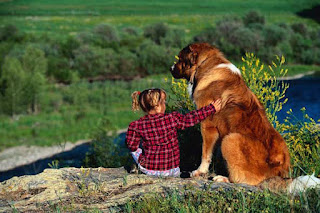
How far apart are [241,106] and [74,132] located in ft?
92.6

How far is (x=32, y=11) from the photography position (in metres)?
75.0

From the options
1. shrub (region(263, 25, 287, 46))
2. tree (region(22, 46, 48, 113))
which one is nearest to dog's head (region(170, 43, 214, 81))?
tree (region(22, 46, 48, 113))

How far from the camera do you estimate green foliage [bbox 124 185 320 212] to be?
13.5 ft

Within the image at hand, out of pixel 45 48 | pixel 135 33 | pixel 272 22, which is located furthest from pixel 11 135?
→ pixel 272 22

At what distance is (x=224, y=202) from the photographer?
4.29 metres

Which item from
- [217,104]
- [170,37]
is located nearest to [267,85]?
[217,104]

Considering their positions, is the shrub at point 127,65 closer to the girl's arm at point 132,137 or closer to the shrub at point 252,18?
the shrub at point 252,18

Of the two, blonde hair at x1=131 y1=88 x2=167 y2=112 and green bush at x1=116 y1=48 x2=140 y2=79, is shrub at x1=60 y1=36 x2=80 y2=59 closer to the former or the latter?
green bush at x1=116 y1=48 x2=140 y2=79

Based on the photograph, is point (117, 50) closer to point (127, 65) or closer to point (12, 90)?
point (127, 65)

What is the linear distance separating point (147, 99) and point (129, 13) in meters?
73.3

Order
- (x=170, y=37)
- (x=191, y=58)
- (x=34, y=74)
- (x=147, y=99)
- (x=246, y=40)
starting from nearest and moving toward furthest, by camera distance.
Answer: (x=147, y=99) → (x=191, y=58) → (x=34, y=74) → (x=246, y=40) → (x=170, y=37)

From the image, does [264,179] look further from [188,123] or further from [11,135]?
[11,135]

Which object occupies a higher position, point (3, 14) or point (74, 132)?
point (3, 14)

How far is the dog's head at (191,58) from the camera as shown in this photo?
5.88 meters
